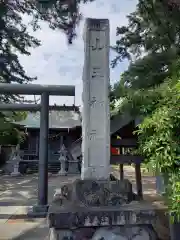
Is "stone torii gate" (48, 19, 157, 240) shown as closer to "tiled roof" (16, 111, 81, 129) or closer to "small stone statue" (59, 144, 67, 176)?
"small stone statue" (59, 144, 67, 176)

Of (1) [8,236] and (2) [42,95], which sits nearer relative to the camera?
(1) [8,236]

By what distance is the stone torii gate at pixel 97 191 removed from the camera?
7.75ft

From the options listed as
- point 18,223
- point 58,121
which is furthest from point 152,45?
point 58,121

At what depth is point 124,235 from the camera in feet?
7.98

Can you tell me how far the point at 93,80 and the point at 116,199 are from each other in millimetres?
1342

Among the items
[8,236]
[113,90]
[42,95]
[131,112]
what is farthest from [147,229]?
[42,95]

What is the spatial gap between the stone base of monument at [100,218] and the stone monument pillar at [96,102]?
34cm

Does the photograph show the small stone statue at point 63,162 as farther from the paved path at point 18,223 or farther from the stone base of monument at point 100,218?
the stone base of monument at point 100,218

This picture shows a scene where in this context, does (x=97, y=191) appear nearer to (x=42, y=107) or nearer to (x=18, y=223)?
(x=18, y=223)

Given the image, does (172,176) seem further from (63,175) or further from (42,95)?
(63,175)

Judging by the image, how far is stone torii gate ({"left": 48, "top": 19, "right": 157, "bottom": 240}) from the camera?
236cm

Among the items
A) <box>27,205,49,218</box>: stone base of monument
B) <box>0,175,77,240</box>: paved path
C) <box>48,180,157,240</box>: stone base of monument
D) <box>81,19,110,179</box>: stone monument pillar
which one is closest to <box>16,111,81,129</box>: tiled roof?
<box>0,175,77,240</box>: paved path

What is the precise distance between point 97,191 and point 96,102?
3.24 ft

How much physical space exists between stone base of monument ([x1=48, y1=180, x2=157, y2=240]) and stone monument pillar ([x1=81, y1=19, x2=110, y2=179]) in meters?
0.34
